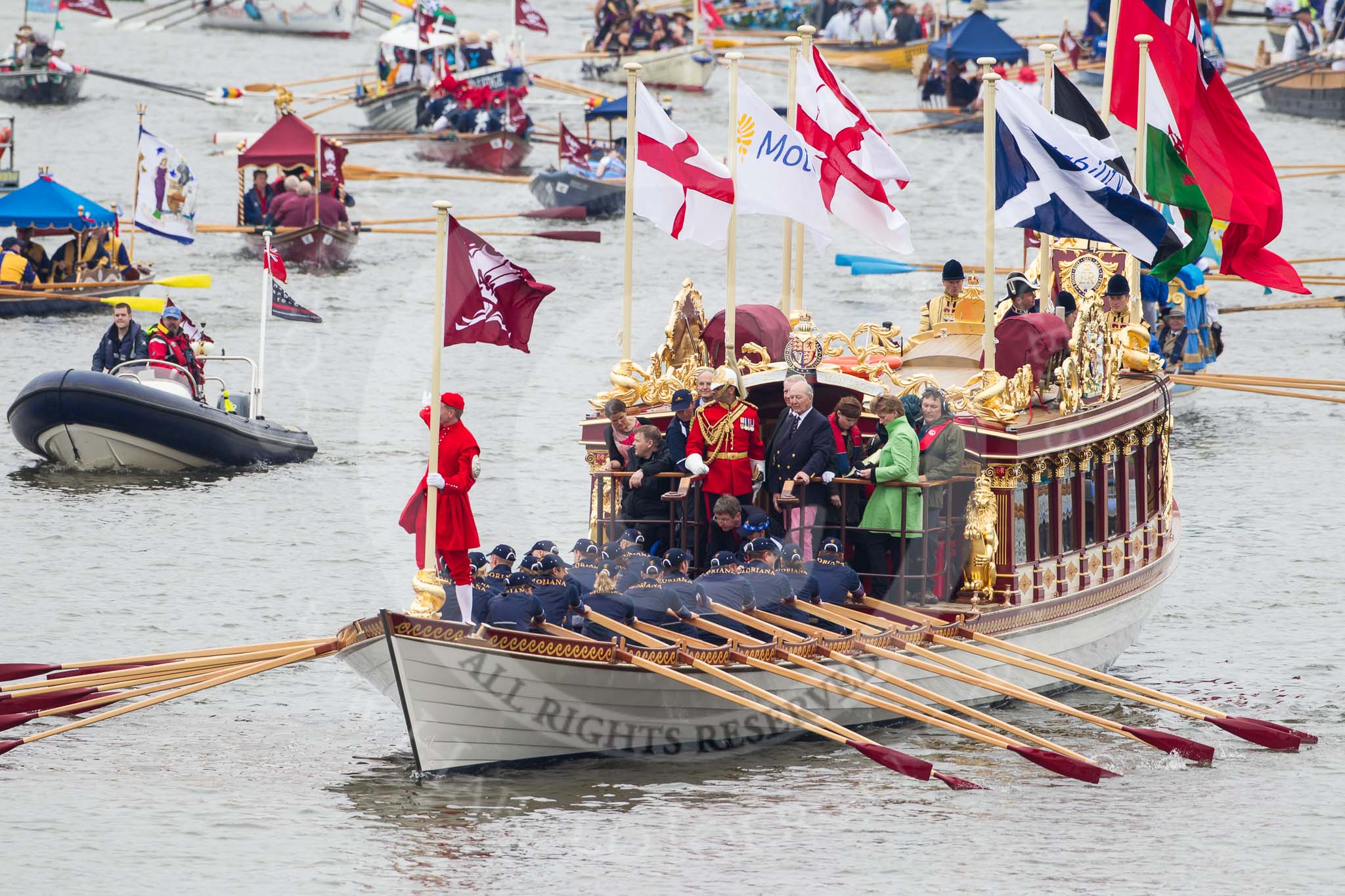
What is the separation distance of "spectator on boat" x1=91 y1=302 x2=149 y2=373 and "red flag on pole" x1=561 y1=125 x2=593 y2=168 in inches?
848

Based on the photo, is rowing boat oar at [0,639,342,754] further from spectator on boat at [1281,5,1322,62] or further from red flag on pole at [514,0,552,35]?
spectator on boat at [1281,5,1322,62]

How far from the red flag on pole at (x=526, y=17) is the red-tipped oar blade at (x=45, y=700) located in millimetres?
44237

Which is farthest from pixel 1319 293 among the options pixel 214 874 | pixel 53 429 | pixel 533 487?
pixel 214 874

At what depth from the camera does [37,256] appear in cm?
4431

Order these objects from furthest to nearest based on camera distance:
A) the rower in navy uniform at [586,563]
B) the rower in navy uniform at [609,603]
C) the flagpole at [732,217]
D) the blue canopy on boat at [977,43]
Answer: the blue canopy on boat at [977,43]
the flagpole at [732,217]
the rower in navy uniform at [586,563]
the rower in navy uniform at [609,603]

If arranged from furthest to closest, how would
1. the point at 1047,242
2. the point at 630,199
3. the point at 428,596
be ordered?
1. the point at 1047,242
2. the point at 630,199
3. the point at 428,596

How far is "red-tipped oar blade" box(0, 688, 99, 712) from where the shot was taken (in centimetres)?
1977

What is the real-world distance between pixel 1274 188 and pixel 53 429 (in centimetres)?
1792

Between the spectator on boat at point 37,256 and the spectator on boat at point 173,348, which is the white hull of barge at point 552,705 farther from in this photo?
the spectator on boat at point 37,256

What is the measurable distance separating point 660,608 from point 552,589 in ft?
4.09

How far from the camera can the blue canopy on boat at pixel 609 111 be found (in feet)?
183

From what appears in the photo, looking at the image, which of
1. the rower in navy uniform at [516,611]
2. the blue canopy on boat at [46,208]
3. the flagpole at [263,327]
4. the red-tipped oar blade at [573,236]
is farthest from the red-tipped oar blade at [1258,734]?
the blue canopy on boat at [46,208]

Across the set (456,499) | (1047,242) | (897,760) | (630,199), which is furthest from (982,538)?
(456,499)

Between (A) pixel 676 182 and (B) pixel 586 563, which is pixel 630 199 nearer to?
(A) pixel 676 182
